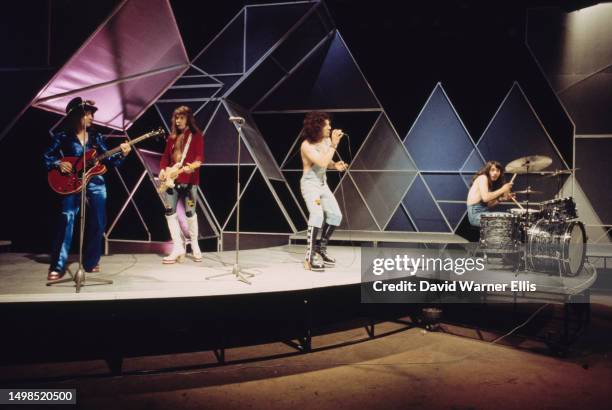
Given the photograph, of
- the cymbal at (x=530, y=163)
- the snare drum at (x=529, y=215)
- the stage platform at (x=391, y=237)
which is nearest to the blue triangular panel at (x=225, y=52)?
the stage platform at (x=391, y=237)

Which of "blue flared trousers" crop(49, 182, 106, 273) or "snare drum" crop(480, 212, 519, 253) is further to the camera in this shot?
"snare drum" crop(480, 212, 519, 253)

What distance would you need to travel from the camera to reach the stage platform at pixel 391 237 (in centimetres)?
571

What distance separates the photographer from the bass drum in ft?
13.2

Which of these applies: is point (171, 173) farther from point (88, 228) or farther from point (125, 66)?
point (125, 66)

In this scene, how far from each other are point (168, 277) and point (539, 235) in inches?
140

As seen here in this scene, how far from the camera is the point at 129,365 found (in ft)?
10.4

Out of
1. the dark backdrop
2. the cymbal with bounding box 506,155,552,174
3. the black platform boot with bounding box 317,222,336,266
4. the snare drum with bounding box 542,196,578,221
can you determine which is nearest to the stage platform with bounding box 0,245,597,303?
the black platform boot with bounding box 317,222,336,266

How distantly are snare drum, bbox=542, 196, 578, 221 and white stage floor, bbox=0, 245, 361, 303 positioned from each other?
201cm

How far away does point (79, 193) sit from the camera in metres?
3.48

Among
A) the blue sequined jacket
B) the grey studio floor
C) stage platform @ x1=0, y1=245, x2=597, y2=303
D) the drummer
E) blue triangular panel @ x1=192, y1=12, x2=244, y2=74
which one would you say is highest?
blue triangular panel @ x1=192, y1=12, x2=244, y2=74

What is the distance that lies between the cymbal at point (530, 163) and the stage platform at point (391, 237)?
131cm

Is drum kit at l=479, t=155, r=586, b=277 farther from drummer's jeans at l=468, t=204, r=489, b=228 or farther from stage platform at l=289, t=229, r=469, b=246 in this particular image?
stage platform at l=289, t=229, r=469, b=246

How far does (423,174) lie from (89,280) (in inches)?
213

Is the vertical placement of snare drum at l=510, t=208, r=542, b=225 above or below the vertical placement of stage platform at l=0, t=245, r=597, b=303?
above
